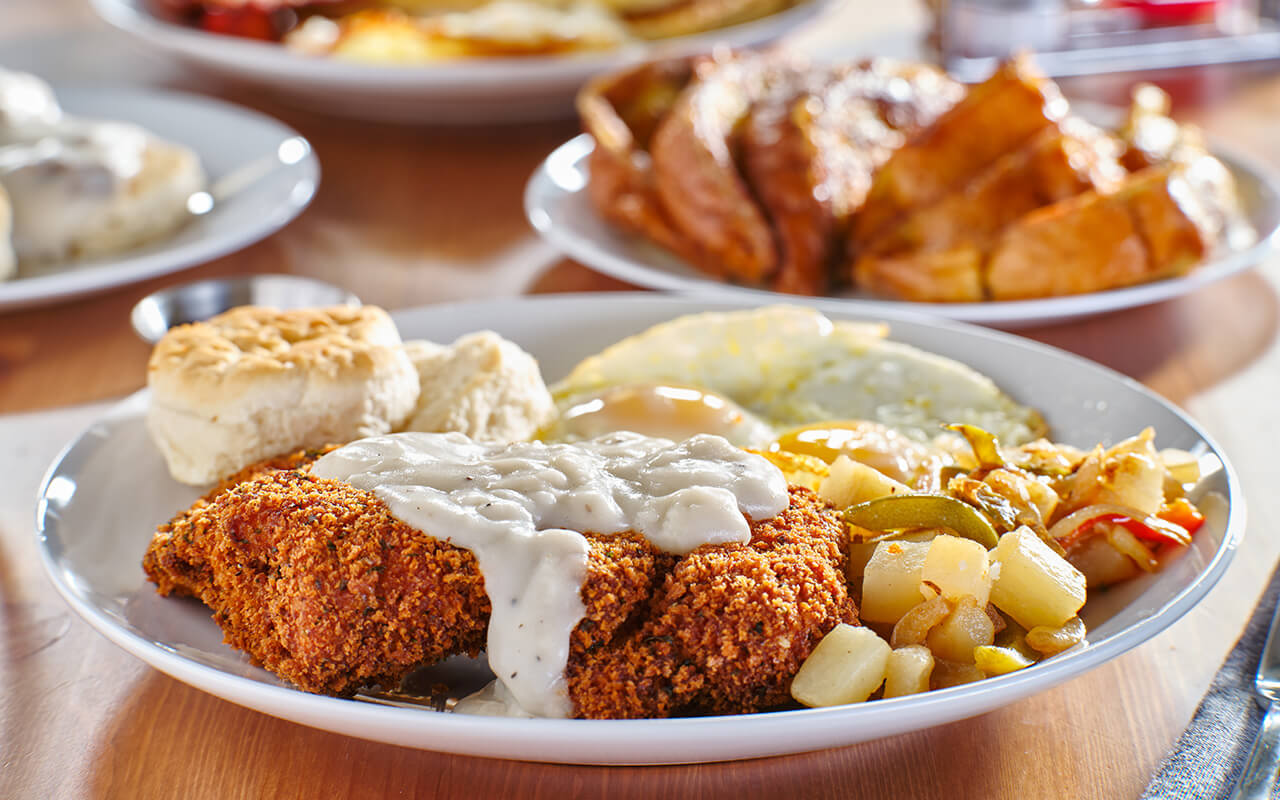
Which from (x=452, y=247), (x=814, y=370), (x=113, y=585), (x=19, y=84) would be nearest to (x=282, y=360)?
(x=113, y=585)

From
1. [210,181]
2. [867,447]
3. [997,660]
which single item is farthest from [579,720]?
[210,181]

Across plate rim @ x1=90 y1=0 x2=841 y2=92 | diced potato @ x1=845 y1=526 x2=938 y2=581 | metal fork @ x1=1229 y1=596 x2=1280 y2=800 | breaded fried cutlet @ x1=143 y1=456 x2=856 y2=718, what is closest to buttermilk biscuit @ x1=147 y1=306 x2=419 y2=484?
breaded fried cutlet @ x1=143 y1=456 x2=856 y2=718

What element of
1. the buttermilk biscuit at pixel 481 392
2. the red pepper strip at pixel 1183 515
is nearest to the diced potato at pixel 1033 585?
the red pepper strip at pixel 1183 515

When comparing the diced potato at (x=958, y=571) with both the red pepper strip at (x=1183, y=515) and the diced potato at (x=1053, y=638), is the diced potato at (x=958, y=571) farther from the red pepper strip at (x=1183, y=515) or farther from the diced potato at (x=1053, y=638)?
the red pepper strip at (x=1183, y=515)

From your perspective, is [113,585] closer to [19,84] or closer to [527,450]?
[527,450]

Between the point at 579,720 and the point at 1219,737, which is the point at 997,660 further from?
the point at 579,720

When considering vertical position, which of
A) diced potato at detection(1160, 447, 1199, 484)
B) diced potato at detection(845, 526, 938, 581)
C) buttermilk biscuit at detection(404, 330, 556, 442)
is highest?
diced potato at detection(1160, 447, 1199, 484)

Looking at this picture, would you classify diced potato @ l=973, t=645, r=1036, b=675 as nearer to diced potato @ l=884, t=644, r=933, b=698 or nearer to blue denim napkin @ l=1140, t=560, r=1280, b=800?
diced potato @ l=884, t=644, r=933, b=698
